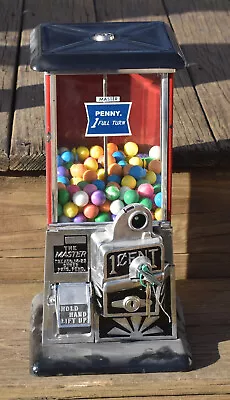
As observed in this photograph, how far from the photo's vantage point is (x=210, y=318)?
6.15 ft

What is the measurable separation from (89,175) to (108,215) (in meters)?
0.09

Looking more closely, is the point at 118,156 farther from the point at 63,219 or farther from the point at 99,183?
the point at 63,219

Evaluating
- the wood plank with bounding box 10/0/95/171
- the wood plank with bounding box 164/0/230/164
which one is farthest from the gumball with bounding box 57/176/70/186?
the wood plank with bounding box 164/0/230/164

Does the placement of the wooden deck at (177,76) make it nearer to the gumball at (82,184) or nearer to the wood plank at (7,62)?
the wood plank at (7,62)

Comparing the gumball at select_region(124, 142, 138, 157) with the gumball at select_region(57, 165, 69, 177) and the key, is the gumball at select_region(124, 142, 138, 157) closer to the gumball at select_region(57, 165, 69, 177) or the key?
the gumball at select_region(57, 165, 69, 177)

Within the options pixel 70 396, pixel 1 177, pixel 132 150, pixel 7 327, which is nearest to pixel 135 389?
pixel 70 396

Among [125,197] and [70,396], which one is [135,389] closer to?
[70,396]

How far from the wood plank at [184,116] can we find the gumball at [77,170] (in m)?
0.35

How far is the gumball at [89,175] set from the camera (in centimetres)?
163

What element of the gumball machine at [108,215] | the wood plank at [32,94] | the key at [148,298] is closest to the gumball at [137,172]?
the gumball machine at [108,215]

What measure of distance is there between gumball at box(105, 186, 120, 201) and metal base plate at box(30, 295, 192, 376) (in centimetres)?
31

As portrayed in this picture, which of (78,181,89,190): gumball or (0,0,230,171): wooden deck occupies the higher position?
(0,0,230,171): wooden deck

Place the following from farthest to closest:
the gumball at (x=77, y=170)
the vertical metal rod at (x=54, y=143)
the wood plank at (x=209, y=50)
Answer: the wood plank at (x=209, y=50)
the gumball at (x=77, y=170)
the vertical metal rod at (x=54, y=143)

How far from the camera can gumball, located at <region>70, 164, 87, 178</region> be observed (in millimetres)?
1628
